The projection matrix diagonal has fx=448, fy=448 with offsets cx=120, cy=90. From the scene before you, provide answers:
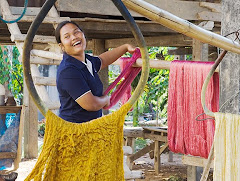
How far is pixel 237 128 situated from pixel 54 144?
1.10m

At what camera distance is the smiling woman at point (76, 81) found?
2301mm

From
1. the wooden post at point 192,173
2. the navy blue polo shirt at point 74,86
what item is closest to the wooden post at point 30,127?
the wooden post at point 192,173

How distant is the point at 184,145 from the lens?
4.36 metres

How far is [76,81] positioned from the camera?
231 centimetres

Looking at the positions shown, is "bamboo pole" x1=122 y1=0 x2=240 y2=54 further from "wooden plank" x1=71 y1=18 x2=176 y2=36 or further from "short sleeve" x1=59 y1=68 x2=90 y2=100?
"wooden plank" x1=71 y1=18 x2=176 y2=36

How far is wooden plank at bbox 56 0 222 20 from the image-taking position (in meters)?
5.02

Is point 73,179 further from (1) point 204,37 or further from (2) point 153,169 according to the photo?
(2) point 153,169

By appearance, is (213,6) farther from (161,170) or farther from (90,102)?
(161,170)

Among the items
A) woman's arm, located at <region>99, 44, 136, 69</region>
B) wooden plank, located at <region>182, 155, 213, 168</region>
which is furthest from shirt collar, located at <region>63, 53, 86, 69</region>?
wooden plank, located at <region>182, 155, 213, 168</region>

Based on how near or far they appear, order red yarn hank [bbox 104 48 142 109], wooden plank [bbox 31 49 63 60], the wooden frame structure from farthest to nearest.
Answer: the wooden frame structure, wooden plank [bbox 31 49 63 60], red yarn hank [bbox 104 48 142 109]

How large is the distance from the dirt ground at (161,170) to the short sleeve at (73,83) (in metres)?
5.11

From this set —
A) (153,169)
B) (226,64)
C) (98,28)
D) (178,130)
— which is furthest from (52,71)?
(226,64)

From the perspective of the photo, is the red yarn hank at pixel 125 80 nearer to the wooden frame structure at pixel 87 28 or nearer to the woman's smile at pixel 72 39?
the wooden frame structure at pixel 87 28

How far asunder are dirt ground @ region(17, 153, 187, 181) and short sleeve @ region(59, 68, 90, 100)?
5.11 meters
